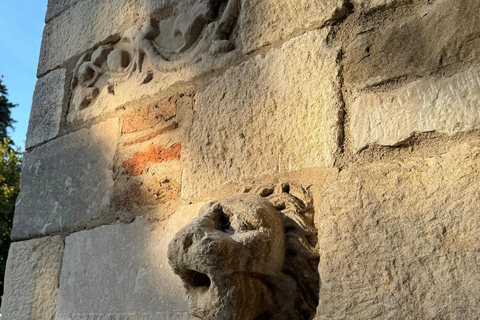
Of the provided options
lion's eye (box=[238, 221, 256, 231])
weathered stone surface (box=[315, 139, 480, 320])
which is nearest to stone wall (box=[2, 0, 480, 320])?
weathered stone surface (box=[315, 139, 480, 320])

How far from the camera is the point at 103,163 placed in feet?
5.99

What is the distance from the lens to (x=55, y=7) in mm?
2387

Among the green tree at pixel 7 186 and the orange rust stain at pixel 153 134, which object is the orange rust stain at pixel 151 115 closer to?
the orange rust stain at pixel 153 134

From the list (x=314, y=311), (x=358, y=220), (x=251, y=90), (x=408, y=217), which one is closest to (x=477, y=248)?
(x=408, y=217)

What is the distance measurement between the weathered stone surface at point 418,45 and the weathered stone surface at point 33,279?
1374 millimetres

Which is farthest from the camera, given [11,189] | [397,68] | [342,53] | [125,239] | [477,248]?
[11,189]

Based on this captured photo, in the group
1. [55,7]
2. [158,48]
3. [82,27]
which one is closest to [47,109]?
[82,27]

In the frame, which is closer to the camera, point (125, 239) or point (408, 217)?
point (408, 217)

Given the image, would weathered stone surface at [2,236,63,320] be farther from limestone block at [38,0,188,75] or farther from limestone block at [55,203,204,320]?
limestone block at [38,0,188,75]

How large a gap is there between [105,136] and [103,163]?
0.39 ft

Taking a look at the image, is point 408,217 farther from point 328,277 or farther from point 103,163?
point 103,163

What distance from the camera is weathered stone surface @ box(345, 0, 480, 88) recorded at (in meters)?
1.10

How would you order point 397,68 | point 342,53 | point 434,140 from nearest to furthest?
1. point 434,140
2. point 397,68
3. point 342,53

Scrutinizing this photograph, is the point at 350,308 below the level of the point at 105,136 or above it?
below
